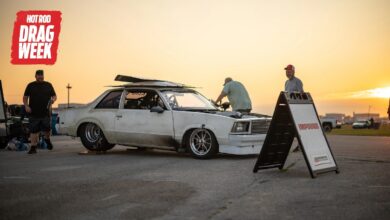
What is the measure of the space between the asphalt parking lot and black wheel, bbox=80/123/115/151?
1.88 m

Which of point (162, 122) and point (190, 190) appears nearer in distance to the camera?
point (190, 190)

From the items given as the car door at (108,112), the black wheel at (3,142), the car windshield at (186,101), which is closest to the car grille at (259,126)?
the car windshield at (186,101)

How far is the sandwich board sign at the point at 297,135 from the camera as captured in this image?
23.4ft

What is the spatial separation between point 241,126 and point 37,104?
192 inches

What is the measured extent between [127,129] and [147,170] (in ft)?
9.32

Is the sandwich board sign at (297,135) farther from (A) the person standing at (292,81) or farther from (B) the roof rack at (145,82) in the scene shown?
(B) the roof rack at (145,82)

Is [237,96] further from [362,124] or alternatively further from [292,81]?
[362,124]

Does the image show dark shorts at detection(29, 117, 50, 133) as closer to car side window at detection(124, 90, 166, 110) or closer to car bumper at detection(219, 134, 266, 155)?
car side window at detection(124, 90, 166, 110)

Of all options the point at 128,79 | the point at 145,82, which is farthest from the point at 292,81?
the point at 128,79

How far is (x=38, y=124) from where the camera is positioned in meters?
11.6

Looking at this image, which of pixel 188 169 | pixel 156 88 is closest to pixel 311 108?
pixel 188 169

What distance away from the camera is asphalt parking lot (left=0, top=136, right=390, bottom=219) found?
4793 mm

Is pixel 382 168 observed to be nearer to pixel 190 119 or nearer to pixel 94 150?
pixel 190 119

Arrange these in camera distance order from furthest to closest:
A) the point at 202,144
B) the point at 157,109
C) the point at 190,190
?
the point at 157,109 → the point at 202,144 → the point at 190,190
